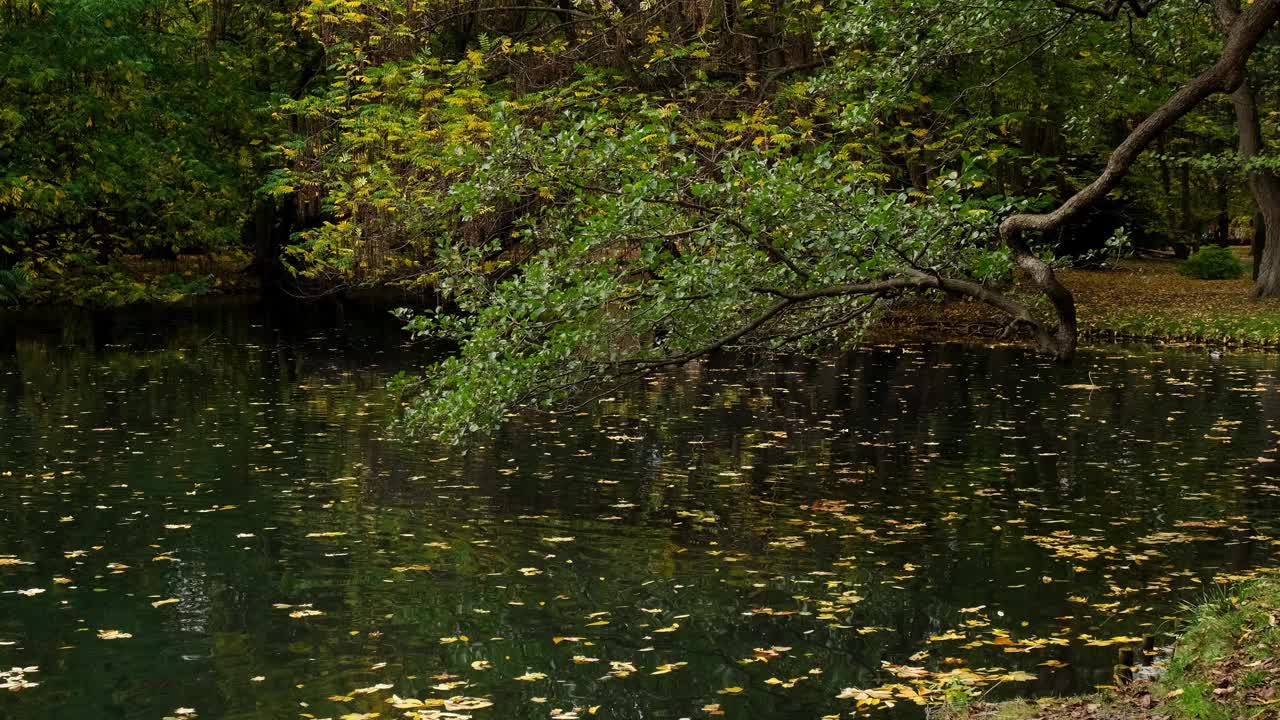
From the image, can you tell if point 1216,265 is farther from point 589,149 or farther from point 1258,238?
point 589,149

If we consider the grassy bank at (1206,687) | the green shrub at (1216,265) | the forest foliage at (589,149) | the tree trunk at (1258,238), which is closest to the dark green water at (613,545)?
the grassy bank at (1206,687)

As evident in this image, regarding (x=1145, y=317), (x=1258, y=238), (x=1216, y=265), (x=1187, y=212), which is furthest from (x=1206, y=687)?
(x=1187, y=212)

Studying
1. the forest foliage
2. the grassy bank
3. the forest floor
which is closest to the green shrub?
the forest floor

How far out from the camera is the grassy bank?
6574 millimetres

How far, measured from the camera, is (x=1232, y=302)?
34.8 m

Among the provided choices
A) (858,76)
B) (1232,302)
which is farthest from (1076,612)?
(1232,302)

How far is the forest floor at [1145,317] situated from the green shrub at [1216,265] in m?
1.92

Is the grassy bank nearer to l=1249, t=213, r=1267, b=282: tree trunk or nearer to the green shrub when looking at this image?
l=1249, t=213, r=1267, b=282: tree trunk

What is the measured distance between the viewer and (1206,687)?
6.85 meters

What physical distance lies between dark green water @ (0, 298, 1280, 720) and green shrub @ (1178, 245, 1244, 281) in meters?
25.3

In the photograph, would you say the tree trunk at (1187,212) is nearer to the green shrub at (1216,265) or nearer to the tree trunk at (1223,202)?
the tree trunk at (1223,202)

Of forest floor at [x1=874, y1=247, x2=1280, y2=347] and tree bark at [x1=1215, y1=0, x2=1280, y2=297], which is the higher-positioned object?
tree bark at [x1=1215, y1=0, x2=1280, y2=297]

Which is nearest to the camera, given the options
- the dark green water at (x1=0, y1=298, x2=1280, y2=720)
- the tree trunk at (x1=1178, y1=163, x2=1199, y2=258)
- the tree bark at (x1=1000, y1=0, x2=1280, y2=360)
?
the dark green water at (x1=0, y1=298, x2=1280, y2=720)

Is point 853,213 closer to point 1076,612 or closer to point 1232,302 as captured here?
point 1076,612
